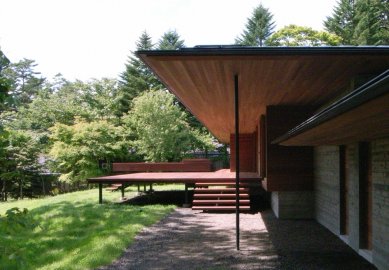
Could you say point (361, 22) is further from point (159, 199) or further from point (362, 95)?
point (362, 95)

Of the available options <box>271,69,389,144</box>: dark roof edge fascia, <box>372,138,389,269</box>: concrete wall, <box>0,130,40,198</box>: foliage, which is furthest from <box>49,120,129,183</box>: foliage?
<box>271,69,389,144</box>: dark roof edge fascia

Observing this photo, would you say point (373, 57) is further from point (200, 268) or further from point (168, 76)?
point (200, 268)

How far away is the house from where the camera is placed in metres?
4.37

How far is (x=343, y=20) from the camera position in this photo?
3606 centimetres

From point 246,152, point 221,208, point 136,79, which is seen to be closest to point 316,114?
point 221,208

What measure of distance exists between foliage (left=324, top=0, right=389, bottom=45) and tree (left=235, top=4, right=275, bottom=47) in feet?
17.5

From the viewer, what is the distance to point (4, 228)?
2.72m

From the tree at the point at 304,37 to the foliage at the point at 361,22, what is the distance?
6.38ft

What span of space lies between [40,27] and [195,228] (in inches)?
272

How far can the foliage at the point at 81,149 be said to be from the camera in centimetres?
2145

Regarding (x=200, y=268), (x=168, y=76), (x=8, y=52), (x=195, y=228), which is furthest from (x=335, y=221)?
(x=8, y=52)

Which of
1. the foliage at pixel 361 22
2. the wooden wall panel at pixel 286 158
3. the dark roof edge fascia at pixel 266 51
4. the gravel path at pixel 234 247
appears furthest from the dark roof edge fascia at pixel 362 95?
the foliage at pixel 361 22

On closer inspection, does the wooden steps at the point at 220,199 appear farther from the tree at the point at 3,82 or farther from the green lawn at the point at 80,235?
the tree at the point at 3,82

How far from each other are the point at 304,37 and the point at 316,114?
103 feet
